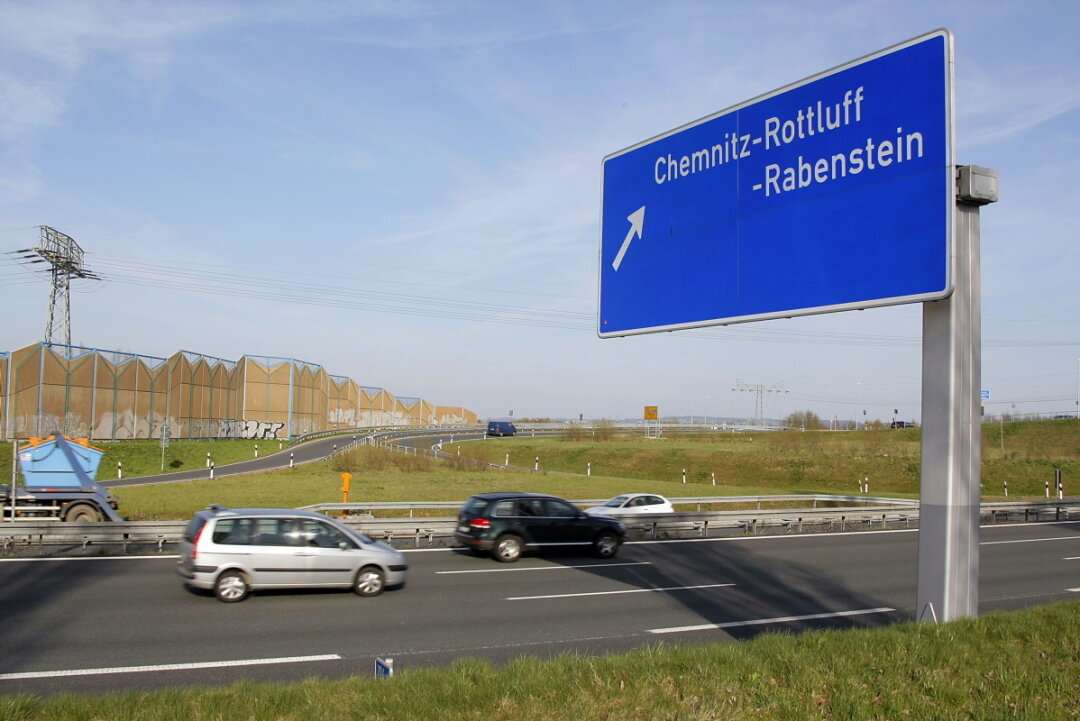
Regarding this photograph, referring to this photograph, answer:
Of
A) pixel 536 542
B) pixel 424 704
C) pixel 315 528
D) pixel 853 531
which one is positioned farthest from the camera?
pixel 853 531

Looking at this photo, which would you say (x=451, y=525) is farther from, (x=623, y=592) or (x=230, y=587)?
(x=230, y=587)

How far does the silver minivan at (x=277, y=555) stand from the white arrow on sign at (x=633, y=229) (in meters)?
7.62

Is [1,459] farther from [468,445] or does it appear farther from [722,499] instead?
[468,445]

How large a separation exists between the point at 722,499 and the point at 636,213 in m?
22.0

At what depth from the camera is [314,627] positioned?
1212 cm

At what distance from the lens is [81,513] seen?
72.8 ft

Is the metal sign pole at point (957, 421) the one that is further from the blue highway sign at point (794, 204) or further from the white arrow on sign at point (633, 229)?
the white arrow on sign at point (633, 229)

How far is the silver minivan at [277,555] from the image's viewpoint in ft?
45.2

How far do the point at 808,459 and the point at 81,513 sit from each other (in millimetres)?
47774

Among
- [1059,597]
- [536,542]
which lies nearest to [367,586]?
[536,542]

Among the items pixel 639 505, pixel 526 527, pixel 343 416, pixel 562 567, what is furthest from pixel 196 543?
pixel 343 416

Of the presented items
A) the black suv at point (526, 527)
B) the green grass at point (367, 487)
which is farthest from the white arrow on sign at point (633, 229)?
the green grass at point (367, 487)

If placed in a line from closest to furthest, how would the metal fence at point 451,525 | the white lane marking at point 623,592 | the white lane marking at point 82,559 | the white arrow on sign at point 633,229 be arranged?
the white arrow on sign at point 633,229 → the white lane marking at point 623,592 → the white lane marking at point 82,559 → the metal fence at point 451,525

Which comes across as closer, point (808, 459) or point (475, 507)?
point (475, 507)
